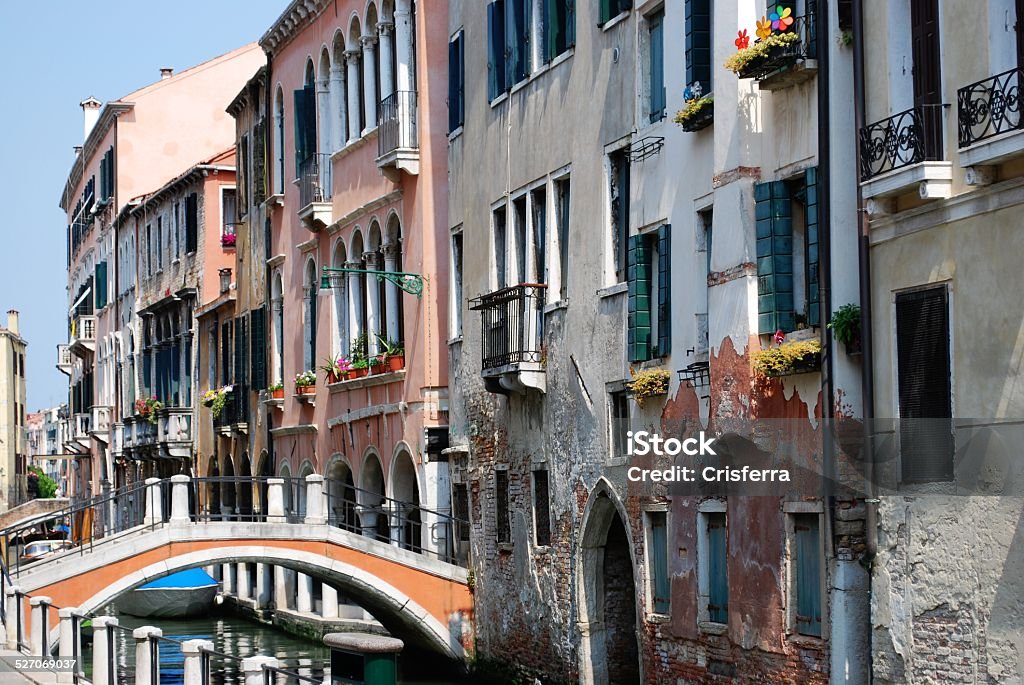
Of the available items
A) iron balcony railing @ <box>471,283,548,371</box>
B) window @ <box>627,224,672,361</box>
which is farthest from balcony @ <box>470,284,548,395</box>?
window @ <box>627,224,672,361</box>

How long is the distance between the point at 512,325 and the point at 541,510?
215 centimetres

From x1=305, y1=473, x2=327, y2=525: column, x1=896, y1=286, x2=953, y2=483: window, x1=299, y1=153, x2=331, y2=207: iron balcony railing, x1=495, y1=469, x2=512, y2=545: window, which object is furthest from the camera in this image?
x1=299, y1=153, x2=331, y2=207: iron balcony railing

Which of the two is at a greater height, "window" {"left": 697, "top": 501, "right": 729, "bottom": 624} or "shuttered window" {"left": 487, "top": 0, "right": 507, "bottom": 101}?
"shuttered window" {"left": 487, "top": 0, "right": 507, "bottom": 101}

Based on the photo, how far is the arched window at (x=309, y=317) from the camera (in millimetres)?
31277

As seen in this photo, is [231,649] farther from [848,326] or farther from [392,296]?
[848,326]

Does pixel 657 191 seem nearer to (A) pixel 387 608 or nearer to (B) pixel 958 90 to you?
(B) pixel 958 90

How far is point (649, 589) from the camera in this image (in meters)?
18.5

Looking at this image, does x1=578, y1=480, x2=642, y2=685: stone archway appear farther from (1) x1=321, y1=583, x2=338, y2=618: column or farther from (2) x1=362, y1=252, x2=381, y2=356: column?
(1) x1=321, y1=583, x2=338, y2=618: column

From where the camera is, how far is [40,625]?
19.5 meters

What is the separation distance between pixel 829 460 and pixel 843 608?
1.15 m

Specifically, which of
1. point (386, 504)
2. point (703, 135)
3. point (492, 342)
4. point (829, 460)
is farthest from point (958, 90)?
point (386, 504)

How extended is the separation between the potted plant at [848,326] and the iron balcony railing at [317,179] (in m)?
16.7

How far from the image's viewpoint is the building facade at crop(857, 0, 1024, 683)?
40.4 ft

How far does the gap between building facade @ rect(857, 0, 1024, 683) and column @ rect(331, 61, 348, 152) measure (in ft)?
54.6
